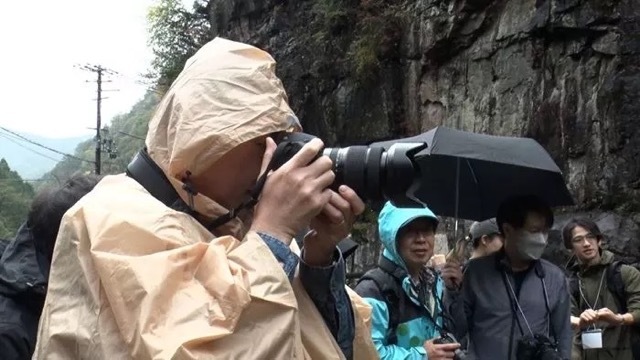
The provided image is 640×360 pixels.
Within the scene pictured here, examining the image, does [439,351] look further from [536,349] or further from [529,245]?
[529,245]

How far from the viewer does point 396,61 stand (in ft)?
51.1

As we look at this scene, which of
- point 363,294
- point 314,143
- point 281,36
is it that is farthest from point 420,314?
point 281,36

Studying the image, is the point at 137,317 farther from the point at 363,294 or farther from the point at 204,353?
the point at 363,294

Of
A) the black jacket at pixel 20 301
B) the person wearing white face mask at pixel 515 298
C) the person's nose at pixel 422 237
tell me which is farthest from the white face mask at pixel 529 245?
the black jacket at pixel 20 301

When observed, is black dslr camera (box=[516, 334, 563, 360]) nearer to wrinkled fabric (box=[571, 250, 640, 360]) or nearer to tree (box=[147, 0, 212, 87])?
wrinkled fabric (box=[571, 250, 640, 360])

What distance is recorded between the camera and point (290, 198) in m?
1.37

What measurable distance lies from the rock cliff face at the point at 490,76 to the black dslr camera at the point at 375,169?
8.74 m

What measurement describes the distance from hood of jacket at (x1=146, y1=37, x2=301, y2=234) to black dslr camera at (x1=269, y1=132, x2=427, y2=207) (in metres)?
0.08

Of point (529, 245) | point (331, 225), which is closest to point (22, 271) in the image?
point (331, 225)

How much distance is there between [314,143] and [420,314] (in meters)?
2.02

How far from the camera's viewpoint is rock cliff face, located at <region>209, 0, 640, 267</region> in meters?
10.2

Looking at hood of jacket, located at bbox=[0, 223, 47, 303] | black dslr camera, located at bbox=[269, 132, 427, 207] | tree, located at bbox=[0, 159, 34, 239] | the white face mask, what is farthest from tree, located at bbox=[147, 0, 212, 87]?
black dslr camera, located at bbox=[269, 132, 427, 207]

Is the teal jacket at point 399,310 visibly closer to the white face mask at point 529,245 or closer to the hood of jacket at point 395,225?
the hood of jacket at point 395,225

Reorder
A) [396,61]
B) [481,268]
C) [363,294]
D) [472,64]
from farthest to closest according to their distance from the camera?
[396,61] → [472,64] → [481,268] → [363,294]
